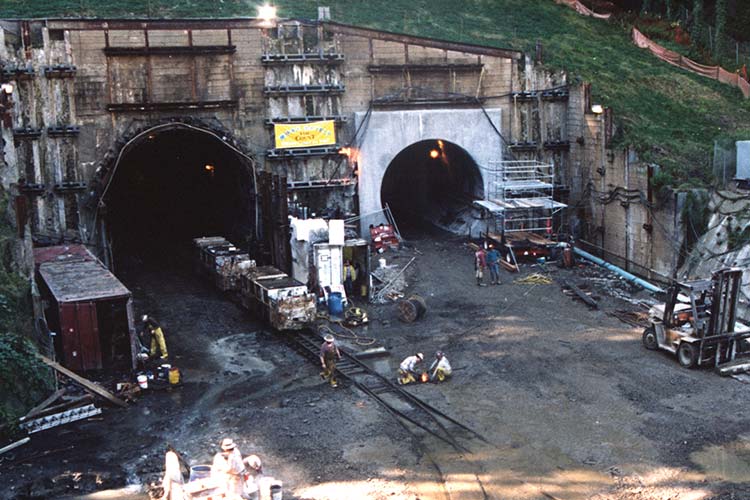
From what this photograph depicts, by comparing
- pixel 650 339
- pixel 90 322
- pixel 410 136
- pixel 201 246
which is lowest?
pixel 650 339

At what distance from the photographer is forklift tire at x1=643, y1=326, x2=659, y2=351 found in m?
23.9

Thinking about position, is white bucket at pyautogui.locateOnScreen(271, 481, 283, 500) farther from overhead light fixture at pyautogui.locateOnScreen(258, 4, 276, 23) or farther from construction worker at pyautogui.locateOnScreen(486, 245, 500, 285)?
overhead light fixture at pyautogui.locateOnScreen(258, 4, 276, 23)

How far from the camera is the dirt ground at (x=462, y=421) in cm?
1655

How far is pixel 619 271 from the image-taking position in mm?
32469

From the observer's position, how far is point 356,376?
22922 mm

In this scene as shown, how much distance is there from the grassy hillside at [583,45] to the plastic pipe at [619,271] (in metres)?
4.19

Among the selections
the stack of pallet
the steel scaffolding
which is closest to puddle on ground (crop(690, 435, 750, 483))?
the stack of pallet

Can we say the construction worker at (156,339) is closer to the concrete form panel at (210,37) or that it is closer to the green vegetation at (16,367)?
the green vegetation at (16,367)

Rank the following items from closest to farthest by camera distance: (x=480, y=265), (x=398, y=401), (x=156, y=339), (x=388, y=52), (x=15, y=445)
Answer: (x=15, y=445) < (x=398, y=401) < (x=156, y=339) < (x=480, y=265) < (x=388, y=52)

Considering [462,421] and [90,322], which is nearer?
[462,421]

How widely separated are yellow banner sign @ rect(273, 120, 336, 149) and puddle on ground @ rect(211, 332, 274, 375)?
11975mm

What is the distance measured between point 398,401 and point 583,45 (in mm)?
32673

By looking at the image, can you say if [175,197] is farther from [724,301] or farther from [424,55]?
[724,301]

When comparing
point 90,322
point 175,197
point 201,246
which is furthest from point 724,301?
point 175,197
